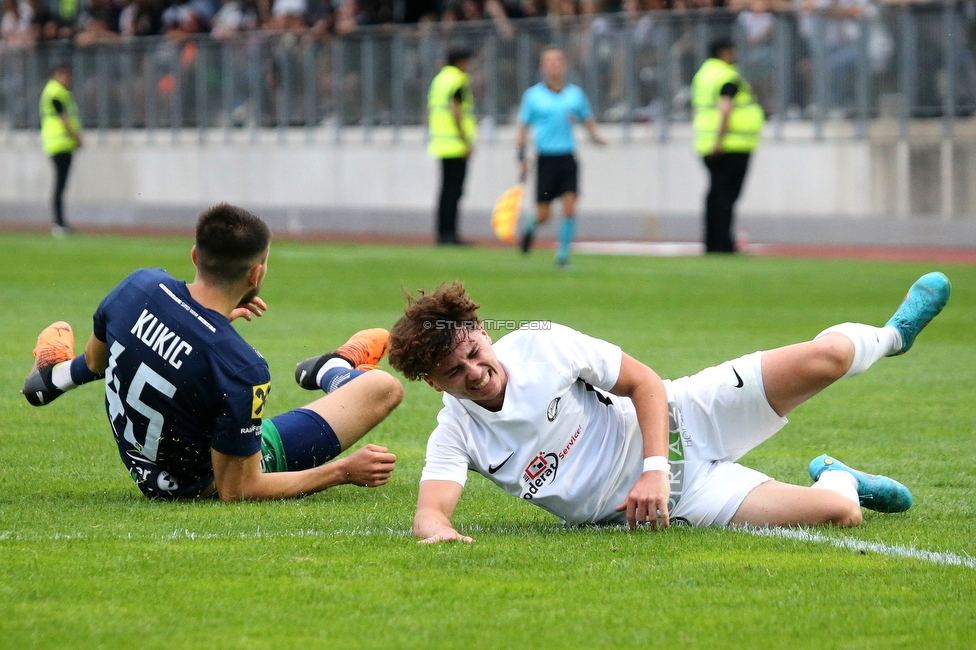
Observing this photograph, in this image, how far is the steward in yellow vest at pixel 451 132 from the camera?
67.7 feet

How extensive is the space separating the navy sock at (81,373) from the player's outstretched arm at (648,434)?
2198mm

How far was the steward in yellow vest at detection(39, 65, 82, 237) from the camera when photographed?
77.1 feet

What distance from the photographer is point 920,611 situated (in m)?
3.95

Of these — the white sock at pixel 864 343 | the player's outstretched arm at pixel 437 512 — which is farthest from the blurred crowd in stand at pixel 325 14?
the player's outstretched arm at pixel 437 512

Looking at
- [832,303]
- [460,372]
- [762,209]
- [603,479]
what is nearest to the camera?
[460,372]

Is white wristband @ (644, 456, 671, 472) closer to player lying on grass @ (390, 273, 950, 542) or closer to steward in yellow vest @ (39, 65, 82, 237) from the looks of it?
player lying on grass @ (390, 273, 950, 542)

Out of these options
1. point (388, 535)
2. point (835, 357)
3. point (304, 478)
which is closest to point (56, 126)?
point (304, 478)

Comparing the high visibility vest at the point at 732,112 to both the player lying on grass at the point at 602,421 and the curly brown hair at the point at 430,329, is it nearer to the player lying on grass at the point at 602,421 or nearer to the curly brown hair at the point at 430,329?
the player lying on grass at the point at 602,421

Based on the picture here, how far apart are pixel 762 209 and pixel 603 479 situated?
1890 cm

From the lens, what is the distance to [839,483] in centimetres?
525

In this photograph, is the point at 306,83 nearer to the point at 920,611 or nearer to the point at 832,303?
the point at 832,303

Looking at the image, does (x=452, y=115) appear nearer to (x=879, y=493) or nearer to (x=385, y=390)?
(x=385, y=390)

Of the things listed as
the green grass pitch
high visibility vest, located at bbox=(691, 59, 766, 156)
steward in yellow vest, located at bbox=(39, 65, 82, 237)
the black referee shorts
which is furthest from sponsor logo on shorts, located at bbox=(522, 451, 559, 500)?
steward in yellow vest, located at bbox=(39, 65, 82, 237)

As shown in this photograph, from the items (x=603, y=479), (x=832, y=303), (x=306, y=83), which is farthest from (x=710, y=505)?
(x=306, y=83)
